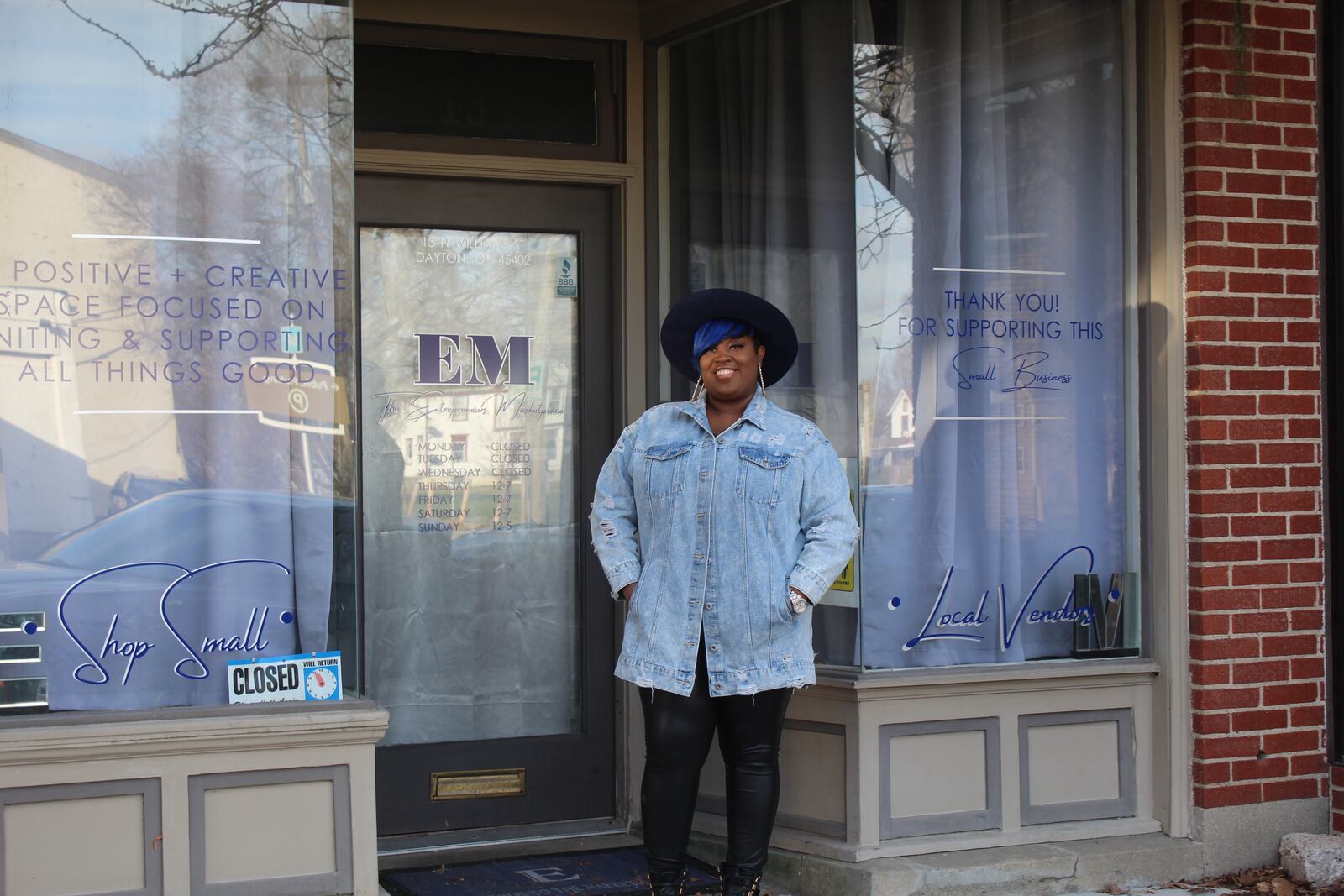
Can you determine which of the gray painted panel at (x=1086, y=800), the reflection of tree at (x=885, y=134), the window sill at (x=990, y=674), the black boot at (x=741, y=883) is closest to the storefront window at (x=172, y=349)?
the black boot at (x=741, y=883)

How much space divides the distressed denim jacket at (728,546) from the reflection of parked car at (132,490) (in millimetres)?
1253

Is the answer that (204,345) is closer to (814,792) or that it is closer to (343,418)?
(343,418)

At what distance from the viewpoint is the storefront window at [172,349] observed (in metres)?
4.17

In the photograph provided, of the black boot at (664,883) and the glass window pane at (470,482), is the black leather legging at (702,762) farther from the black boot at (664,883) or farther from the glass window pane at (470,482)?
the glass window pane at (470,482)

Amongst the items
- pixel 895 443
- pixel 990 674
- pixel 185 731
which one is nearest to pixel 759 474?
pixel 895 443

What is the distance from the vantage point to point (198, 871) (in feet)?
13.6

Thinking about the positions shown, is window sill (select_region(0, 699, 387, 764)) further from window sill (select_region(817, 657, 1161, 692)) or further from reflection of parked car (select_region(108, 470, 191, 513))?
window sill (select_region(817, 657, 1161, 692))

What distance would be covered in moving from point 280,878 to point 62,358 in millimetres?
1567

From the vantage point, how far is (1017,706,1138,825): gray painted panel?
A: 17.2ft

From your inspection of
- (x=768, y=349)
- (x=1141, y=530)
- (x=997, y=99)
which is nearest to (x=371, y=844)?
(x=768, y=349)

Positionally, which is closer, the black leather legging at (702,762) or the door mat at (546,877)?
the black leather legging at (702,762)

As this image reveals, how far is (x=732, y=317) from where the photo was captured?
14.4ft

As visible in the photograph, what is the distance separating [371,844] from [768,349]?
6.01 ft

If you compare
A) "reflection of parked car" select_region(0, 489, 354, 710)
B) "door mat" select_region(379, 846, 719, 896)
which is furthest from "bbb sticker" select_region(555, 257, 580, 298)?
"door mat" select_region(379, 846, 719, 896)
